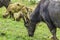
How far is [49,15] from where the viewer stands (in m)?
10.1

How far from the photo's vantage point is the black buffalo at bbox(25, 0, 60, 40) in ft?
31.8

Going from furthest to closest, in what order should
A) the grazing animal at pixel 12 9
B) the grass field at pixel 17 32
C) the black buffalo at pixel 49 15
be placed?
the grazing animal at pixel 12 9, the grass field at pixel 17 32, the black buffalo at pixel 49 15

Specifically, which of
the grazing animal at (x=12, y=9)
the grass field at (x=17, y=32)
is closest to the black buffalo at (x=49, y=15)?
the grass field at (x=17, y=32)

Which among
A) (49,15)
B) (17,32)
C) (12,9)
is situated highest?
(49,15)

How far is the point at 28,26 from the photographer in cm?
1167

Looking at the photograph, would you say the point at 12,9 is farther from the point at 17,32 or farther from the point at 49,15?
the point at 49,15

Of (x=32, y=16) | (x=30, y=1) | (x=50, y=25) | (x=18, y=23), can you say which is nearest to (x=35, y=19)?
(x=32, y=16)

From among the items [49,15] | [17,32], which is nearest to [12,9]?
[17,32]

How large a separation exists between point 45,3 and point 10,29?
2.71m

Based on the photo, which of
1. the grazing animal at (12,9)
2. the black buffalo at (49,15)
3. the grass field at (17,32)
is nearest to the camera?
the black buffalo at (49,15)

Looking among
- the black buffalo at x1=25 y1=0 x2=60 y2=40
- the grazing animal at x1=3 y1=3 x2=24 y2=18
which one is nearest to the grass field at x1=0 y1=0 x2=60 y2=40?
the black buffalo at x1=25 y1=0 x2=60 y2=40

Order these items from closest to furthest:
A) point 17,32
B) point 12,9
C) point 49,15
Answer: point 49,15 < point 17,32 < point 12,9

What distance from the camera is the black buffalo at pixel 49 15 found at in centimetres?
970

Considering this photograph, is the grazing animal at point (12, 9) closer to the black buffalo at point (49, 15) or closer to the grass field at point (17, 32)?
the grass field at point (17, 32)
